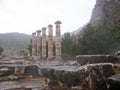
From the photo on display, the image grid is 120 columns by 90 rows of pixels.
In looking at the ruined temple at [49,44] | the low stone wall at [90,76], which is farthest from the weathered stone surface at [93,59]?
the ruined temple at [49,44]

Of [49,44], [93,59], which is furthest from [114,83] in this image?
[49,44]

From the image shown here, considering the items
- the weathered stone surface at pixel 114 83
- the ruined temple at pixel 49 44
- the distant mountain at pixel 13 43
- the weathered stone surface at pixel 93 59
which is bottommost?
the weathered stone surface at pixel 114 83

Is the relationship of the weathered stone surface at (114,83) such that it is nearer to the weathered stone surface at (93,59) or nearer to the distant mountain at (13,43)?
the weathered stone surface at (93,59)

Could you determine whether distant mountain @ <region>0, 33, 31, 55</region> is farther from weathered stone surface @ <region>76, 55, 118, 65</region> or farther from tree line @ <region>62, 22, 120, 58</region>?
weathered stone surface @ <region>76, 55, 118, 65</region>

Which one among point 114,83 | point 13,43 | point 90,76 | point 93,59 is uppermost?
point 13,43

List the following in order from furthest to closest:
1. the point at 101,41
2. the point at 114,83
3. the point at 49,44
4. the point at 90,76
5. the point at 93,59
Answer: the point at 49,44 < the point at 101,41 < the point at 93,59 < the point at 90,76 < the point at 114,83

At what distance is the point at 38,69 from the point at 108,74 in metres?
4.87

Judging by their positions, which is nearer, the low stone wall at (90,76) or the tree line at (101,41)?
the low stone wall at (90,76)

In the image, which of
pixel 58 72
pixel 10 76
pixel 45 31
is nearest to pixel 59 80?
pixel 58 72

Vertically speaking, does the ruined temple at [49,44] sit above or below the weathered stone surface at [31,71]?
above

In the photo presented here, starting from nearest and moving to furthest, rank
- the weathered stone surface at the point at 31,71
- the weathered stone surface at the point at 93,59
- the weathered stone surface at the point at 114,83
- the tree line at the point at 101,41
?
the weathered stone surface at the point at 114,83, the weathered stone surface at the point at 93,59, the weathered stone surface at the point at 31,71, the tree line at the point at 101,41

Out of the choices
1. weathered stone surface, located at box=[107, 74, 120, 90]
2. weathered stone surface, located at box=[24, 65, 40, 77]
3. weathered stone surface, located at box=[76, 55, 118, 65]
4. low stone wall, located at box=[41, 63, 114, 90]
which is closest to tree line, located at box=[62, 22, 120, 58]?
weathered stone surface, located at box=[24, 65, 40, 77]

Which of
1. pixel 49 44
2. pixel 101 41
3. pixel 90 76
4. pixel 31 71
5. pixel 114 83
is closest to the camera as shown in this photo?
pixel 114 83

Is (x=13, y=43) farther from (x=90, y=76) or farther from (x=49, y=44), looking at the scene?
(x=90, y=76)
